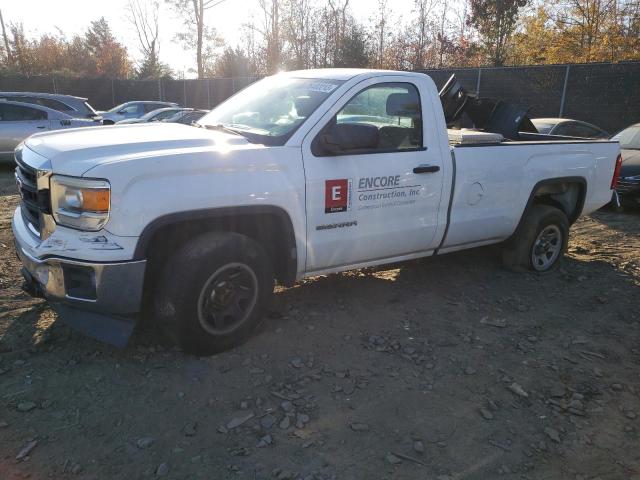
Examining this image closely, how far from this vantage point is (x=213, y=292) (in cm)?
355

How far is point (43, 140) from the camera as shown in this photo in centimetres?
369

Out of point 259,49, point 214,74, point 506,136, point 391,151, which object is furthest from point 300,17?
point 391,151

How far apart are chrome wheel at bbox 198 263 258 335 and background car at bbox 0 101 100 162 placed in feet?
29.0

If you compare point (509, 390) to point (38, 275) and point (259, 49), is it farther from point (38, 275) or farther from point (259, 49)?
point (259, 49)

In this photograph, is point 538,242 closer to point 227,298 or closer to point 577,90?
point 227,298

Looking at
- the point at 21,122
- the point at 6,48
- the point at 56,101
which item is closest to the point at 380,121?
the point at 21,122

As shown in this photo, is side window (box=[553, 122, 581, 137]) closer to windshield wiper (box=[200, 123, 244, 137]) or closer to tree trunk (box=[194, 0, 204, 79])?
windshield wiper (box=[200, 123, 244, 137])

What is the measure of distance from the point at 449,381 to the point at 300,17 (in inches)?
1329

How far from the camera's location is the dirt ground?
2736 millimetres

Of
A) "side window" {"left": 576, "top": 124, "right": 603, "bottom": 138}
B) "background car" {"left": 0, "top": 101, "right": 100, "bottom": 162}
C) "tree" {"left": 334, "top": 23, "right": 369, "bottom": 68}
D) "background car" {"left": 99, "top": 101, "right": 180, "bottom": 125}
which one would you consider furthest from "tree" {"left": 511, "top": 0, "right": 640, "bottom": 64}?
"background car" {"left": 0, "top": 101, "right": 100, "bottom": 162}

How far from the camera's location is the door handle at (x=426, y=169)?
14.1ft

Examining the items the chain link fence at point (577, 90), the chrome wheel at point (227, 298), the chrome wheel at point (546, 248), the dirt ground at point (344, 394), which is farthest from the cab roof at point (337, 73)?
the chain link fence at point (577, 90)

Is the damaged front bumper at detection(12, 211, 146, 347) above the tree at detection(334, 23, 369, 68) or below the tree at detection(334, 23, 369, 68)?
below

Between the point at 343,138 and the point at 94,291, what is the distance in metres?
1.91
